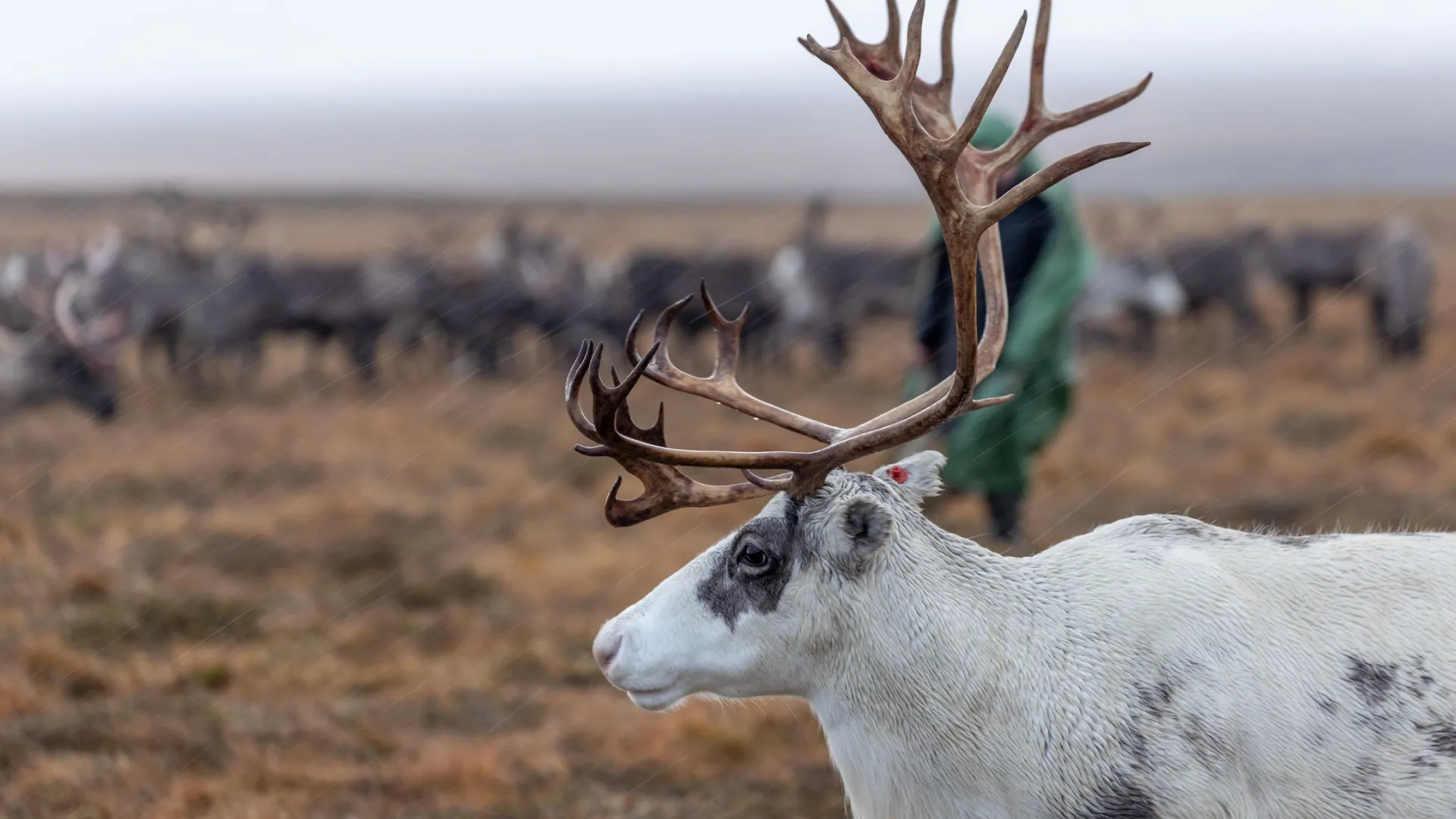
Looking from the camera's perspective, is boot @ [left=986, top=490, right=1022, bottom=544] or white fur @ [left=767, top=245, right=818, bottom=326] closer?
boot @ [left=986, top=490, right=1022, bottom=544]

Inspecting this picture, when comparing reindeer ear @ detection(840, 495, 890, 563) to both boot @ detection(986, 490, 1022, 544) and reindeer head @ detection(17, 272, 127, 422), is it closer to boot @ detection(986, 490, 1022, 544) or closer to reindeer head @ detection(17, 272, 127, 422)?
boot @ detection(986, 490, 1022, 544)

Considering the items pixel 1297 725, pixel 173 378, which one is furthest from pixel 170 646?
pixel 173 378

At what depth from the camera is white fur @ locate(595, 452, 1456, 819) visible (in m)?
2.63

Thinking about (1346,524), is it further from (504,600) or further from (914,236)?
(914,236)

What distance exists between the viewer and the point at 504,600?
707 cm

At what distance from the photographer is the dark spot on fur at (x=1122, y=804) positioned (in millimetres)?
2590

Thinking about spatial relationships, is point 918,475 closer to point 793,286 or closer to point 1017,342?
point 1017,342

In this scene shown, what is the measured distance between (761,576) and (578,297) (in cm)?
1387

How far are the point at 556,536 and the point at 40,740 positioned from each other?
147 inches

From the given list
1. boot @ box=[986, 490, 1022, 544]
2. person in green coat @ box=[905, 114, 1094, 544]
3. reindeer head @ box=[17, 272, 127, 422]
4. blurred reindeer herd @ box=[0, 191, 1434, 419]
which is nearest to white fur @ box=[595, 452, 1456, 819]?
person in green coat @ box=[905, 114, 1094, 544]

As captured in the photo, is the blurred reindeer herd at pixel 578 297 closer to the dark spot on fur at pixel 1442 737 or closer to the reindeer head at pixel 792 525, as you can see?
the reindeer head at pixel 792 525

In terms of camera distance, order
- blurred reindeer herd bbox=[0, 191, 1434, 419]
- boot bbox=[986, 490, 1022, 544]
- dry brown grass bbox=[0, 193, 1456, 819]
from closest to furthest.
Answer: dry brown grass bbox=[0, 193, 1456, 819] → boot bbox=[986, 490, 1022, 544] → blurred reindeer herd bbox=[0, 191, 1434, 419]

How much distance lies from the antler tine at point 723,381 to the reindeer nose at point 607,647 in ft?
1.87

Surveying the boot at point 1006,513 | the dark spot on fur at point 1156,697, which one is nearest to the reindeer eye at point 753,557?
the dark spot on fur at point 1156,697
